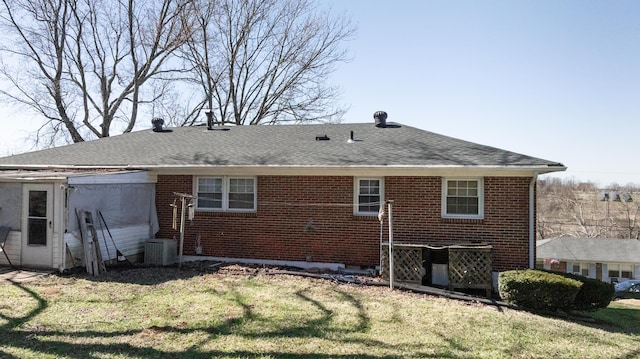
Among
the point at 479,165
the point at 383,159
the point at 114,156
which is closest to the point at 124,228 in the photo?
the point at 114,156

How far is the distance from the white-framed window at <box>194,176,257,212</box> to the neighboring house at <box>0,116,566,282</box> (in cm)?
3

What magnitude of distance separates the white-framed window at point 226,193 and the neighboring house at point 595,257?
70.9 feet

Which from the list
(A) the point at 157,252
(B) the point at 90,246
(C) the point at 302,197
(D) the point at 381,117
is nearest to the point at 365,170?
Result: (C) the point at 302,197

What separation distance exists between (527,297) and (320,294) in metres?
3.82

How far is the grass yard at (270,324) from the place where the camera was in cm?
524

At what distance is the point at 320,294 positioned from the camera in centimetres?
811

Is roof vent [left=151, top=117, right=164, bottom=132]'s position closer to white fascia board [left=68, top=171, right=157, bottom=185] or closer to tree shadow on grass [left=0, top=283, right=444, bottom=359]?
white fascia board [left=68, top=171, right=157, bottom=185]

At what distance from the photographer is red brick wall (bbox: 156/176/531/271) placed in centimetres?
972

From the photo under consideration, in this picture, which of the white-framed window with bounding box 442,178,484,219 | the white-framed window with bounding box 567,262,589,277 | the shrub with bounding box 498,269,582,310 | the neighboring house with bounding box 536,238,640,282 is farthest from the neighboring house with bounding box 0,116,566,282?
the white-framed window with bounding box 567,262,589,277

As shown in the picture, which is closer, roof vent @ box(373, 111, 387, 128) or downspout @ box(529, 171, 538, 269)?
downspout @ box(529, 171, 538, 269)

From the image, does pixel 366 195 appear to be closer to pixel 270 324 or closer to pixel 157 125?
pixel 270 324

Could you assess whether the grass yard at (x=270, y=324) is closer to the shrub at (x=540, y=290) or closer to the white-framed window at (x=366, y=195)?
the shrub at (x=540, y=290)

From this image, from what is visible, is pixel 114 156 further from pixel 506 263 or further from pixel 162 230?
pixel 506 263

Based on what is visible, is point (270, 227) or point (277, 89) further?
point (277, 89)
